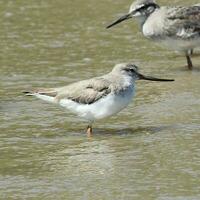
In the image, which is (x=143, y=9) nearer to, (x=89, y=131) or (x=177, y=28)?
(x=177, y=28)

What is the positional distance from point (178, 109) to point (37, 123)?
1.67m

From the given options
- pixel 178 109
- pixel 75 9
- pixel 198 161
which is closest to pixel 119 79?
pixel 178 109

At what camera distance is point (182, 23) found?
13.2m

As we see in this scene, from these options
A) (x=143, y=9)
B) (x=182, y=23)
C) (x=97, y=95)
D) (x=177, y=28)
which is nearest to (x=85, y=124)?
(x=97, y=95)

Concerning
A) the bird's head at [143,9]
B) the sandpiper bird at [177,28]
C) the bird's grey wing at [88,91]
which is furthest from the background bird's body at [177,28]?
the bird's grey wing at [88,91]

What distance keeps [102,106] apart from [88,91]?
0.27 m

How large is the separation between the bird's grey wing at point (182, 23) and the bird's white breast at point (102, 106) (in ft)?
11.3

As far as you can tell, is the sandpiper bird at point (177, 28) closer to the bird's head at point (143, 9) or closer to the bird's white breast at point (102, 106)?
the bird's head at point (143, 9)

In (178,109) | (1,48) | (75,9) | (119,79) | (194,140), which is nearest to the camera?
(194,140)

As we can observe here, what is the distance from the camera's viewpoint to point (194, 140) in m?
9.28

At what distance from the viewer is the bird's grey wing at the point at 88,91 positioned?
9758 millimetres

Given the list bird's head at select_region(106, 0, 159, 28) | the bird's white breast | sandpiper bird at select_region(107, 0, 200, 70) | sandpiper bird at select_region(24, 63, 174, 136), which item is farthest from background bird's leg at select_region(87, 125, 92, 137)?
bird's head at select_region(106, 0, 159, 28)

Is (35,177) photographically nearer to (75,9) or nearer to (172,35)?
(172,35)

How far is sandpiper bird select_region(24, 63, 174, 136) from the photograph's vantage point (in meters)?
9.69
